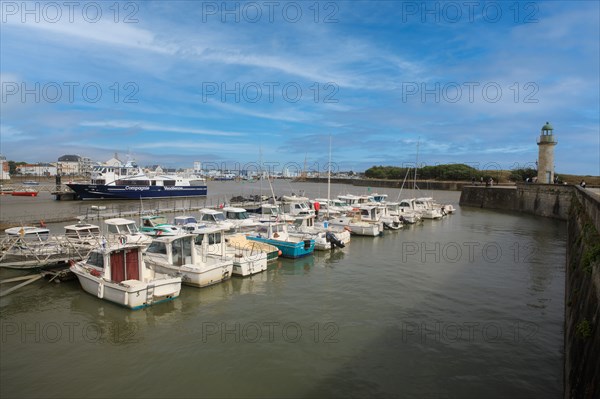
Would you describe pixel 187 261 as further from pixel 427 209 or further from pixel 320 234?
pixel 427 209

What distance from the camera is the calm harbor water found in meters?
9.01

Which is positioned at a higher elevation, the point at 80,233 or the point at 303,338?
the point at 80,233

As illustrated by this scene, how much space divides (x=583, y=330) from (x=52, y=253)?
62.9 ft

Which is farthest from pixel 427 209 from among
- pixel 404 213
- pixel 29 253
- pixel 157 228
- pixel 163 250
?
pixel 29 253

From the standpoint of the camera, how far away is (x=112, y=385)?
889 centimetres

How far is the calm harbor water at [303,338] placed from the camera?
901 cm

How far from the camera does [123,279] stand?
1417 cm

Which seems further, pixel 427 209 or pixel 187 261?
pixel 427 209

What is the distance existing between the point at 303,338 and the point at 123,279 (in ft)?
24.4

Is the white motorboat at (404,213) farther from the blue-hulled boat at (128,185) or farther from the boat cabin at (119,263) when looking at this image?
the blue-hulled boat at (128,185)

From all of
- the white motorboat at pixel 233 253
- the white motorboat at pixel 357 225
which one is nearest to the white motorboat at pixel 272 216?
the white motorboat at pixel 357 225

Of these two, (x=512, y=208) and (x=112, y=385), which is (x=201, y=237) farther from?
(x=512, y=208)

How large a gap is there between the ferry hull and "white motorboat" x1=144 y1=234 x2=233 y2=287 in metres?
47.3

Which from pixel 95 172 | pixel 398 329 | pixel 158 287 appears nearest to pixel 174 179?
pixel 95 172
